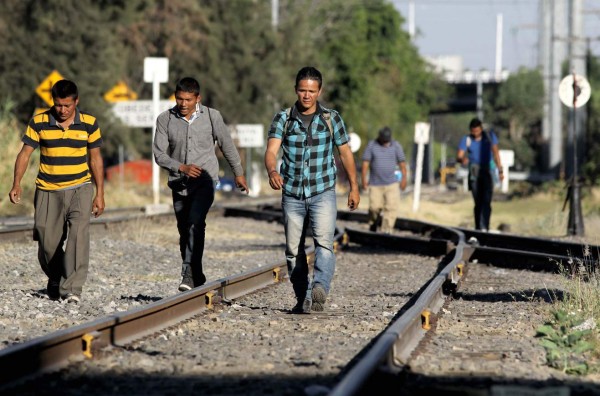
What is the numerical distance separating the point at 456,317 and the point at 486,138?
1020 centimetres

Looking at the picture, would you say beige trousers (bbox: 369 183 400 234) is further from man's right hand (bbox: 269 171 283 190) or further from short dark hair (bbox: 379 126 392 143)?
man's right hand (bbox: 269 171 283 190)

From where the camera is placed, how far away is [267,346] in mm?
8078

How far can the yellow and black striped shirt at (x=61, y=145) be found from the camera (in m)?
10.5

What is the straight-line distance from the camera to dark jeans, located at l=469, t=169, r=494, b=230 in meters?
19.9

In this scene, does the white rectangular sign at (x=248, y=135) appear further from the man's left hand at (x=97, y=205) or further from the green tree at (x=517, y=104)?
the green tree at (x=517, y=104)

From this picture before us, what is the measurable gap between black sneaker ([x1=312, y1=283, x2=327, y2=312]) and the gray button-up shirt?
1.36 meters

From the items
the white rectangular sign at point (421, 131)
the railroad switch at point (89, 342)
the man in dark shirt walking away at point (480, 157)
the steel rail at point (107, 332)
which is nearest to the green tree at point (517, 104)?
the white rectangular sign at point (421, 131)

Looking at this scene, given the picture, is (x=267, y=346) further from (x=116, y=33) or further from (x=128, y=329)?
(x=116, y=33)

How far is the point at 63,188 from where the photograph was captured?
1063cm

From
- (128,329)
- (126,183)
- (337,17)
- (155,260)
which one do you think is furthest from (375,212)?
(337,17)

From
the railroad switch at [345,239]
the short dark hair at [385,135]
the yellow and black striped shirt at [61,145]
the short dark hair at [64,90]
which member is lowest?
the railroad switch at [345,239]

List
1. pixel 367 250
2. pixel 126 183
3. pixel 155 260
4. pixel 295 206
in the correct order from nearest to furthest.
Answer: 1. pixel 295 206
2. pixel 155 260
3. pixel 367 250
4. pixel 126 183

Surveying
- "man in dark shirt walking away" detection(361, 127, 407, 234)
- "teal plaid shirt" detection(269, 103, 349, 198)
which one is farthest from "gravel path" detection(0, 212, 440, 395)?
"man in dark shirt walking away" detection(361, 127, 407, 234)

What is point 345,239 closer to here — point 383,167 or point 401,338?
point 383,167
